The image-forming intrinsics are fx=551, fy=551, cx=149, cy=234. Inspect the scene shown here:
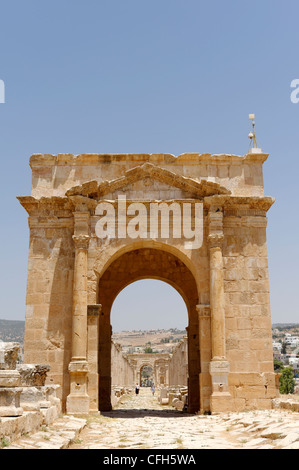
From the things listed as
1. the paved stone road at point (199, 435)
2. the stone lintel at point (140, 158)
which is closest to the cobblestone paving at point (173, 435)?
the paved stone road at point (199, 435)

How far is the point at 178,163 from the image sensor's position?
15.2m

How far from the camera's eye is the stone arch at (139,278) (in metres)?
17.5

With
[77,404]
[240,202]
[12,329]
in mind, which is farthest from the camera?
[12,329]

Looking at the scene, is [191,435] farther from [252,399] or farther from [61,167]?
[61,167]

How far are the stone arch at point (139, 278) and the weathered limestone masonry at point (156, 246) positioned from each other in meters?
2.93

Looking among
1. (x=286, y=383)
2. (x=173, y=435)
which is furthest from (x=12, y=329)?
(x=173, y=435)

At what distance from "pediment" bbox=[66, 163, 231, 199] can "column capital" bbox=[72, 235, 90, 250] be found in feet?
3.78

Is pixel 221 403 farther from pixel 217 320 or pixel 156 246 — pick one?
pixel 156 246

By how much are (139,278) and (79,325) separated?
557 centimetres

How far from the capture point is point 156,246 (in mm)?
14898

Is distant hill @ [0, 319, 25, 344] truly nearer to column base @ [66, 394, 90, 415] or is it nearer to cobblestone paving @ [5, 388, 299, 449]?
column base @ [66, 394, 90, 415]

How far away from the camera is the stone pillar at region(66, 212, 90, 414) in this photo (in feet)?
43.4
